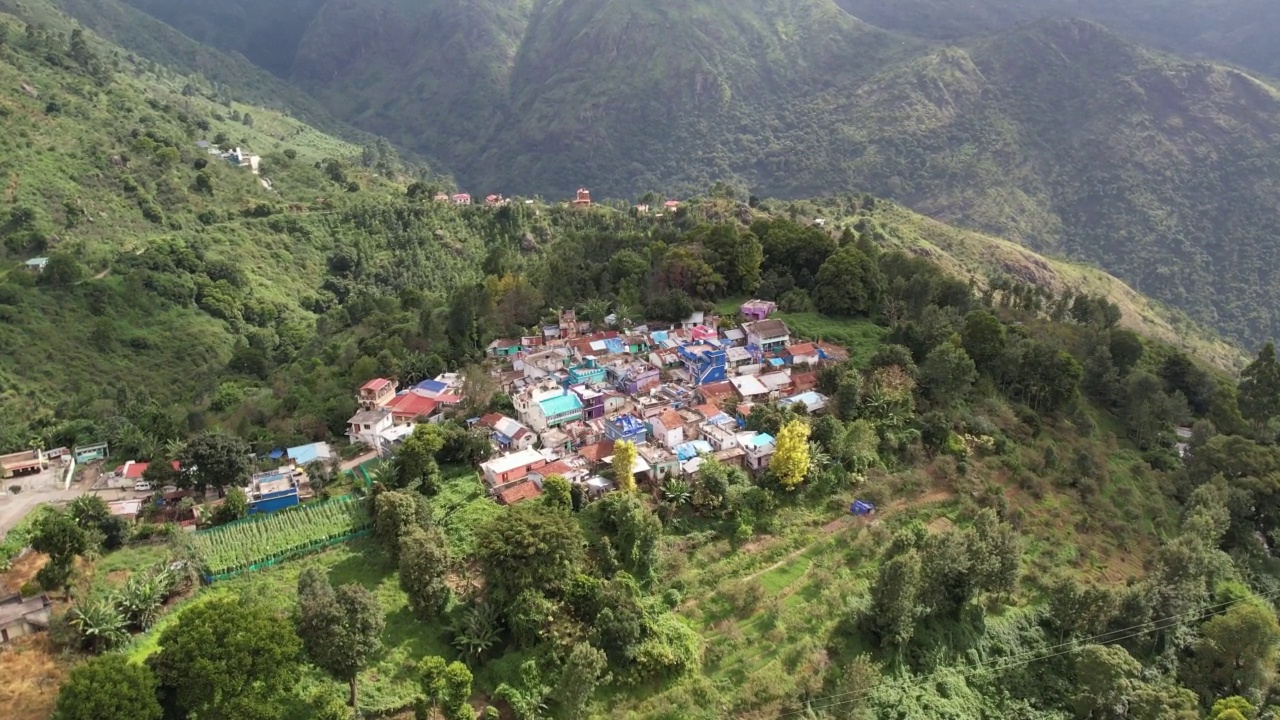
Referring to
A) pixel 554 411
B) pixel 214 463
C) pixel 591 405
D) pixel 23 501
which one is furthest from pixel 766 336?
pixel 23 501

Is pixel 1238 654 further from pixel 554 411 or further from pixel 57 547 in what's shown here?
pixel 57 547

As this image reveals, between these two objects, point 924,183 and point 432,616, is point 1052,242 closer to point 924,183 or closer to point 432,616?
point 924,183

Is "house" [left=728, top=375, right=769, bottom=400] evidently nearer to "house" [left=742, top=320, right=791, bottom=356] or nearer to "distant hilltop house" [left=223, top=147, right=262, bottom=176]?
"house" [left=742, top=320, right=791, bottom=356]

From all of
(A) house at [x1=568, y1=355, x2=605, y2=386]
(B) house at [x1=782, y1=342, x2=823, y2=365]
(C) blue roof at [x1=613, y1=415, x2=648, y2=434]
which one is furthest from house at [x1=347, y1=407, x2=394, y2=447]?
(B) house at [x1=782, y1=342, x2=823, y2=365]

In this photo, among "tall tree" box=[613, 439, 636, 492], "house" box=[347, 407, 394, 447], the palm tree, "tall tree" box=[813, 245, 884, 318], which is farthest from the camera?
the palm tree

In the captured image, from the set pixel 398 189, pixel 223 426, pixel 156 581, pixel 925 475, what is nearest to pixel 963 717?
pixel 925 475

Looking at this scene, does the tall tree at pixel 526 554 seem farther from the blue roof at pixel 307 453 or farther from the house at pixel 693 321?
the house at pixel 693 321
